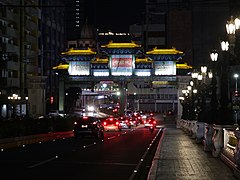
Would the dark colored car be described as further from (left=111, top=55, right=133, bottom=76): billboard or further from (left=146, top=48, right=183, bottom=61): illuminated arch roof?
(left=146, top=48, right=183, bottom=61): illuminated arch roof

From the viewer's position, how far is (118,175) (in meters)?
16.4

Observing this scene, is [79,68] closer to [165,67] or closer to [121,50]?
[121,50]

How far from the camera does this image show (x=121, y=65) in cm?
7562

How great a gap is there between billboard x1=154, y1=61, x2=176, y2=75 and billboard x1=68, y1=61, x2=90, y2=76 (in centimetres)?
956

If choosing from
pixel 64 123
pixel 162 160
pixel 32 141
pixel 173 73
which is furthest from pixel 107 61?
pixel 162 160

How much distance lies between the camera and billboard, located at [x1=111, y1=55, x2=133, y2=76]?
247 ft

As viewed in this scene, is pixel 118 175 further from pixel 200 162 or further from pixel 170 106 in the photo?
pixel 170 106

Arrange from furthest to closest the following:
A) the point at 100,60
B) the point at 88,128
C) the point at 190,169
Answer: the point at 100,60, the point at 88,128, the point at 190,169

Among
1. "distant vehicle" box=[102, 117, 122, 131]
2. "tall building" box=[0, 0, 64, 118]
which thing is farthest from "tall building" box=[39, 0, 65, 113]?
"distant vehicle" box=[102, 117, 122, 131]

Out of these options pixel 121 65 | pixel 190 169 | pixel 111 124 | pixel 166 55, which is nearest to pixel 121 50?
pixel 121 65

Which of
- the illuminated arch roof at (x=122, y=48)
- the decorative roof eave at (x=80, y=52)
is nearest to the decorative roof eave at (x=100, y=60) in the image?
the decorative roof eave at (x=80, y=52)

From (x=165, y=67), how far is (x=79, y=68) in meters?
12.0

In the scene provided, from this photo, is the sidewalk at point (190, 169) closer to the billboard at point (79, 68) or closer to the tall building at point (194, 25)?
the billboard at point (79, 68)

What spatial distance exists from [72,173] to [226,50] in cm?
1243
